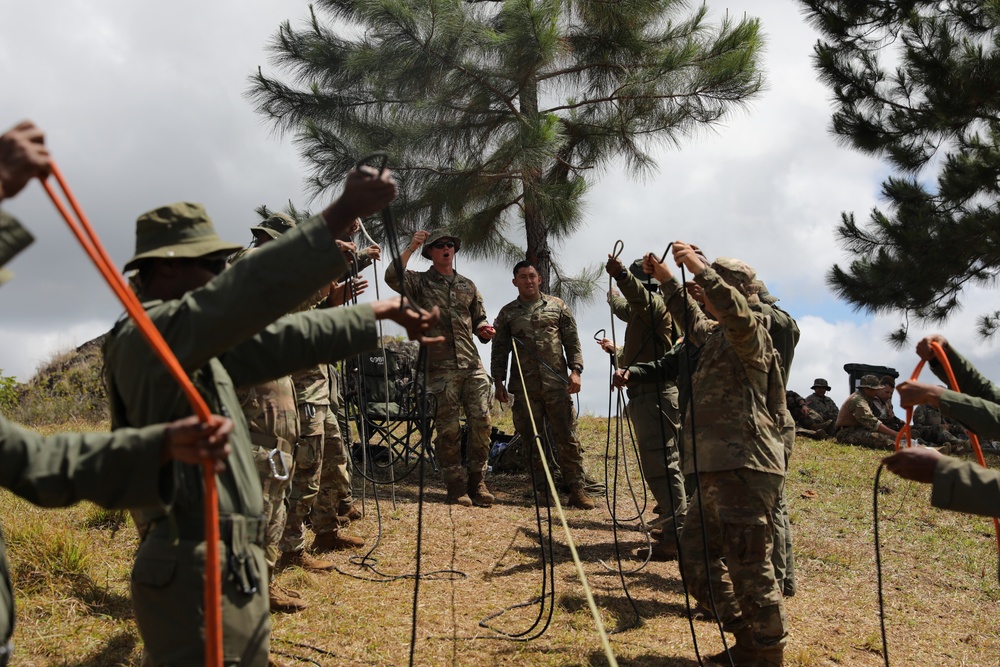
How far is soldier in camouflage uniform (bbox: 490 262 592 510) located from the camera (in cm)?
791

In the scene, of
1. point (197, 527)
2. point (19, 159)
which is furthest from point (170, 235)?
point (197, 527)

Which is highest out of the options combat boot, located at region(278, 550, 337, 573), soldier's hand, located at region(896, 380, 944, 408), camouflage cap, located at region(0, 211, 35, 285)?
camouflage cap, located at region(0, 211, 35, 285)

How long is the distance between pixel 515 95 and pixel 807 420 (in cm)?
716

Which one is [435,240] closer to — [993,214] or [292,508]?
[292,508]

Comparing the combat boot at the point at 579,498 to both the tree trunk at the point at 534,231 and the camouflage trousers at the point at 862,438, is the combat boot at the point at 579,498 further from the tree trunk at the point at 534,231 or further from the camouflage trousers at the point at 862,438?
the camouflage trousers at the point at 862,438

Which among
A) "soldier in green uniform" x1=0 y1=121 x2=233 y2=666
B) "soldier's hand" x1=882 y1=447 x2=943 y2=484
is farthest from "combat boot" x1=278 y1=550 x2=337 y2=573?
"soldier's hand" x1=882 y1=447 x2=943 y2=484

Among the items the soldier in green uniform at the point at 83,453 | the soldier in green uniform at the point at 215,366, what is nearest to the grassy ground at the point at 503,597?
the soldier in green uniform at the point at 215,366

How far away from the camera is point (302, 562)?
5.45 meters

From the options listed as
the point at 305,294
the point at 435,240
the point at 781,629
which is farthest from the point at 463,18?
the point at 305,294

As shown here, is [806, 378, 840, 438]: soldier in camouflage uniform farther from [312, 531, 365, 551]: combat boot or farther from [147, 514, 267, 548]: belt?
[147, 514, 267, 548]: belt

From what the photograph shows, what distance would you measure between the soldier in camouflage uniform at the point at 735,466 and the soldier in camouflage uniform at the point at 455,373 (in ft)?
11.0

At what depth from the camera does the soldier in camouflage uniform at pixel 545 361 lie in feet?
26.0

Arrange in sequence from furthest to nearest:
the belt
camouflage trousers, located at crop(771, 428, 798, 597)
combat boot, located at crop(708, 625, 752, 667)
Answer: camouflage trousers, located at crop(771, 428, 798, 597)
combat boot, located at crop(708, 625, 752, 667)
the belt

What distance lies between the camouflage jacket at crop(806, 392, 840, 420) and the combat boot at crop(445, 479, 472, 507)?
30.8 feet
